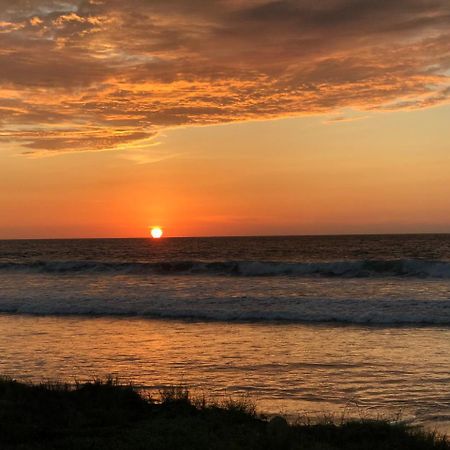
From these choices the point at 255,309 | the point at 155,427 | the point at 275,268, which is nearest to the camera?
the point at 155,427

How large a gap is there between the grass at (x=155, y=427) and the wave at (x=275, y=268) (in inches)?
1363

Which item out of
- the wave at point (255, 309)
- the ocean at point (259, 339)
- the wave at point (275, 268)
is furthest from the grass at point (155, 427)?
the wave at point (275, 268)

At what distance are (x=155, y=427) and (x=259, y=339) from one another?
34.4 ft

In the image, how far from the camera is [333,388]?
12.1m

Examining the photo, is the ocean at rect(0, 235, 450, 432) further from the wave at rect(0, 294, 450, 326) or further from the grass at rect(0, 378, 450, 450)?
the grass at rect(0, 378, 450, 450)

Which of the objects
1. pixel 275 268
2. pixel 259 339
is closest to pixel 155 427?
pixel 259 339

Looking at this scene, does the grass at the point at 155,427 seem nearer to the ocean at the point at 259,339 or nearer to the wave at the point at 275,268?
the ocean at the point at 259,339

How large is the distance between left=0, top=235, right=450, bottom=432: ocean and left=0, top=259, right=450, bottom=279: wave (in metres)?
3.11

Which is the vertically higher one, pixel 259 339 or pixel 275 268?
pixel 275 268

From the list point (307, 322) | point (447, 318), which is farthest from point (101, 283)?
point (447, 318)

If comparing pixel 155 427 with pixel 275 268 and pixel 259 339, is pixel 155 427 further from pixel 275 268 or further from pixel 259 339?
pixel 275 268

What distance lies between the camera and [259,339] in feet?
61.2

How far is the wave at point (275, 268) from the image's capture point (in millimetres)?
43375

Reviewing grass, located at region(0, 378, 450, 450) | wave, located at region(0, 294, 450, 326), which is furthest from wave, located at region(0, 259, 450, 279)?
grass, located at region(0, 378, 450, 450)
